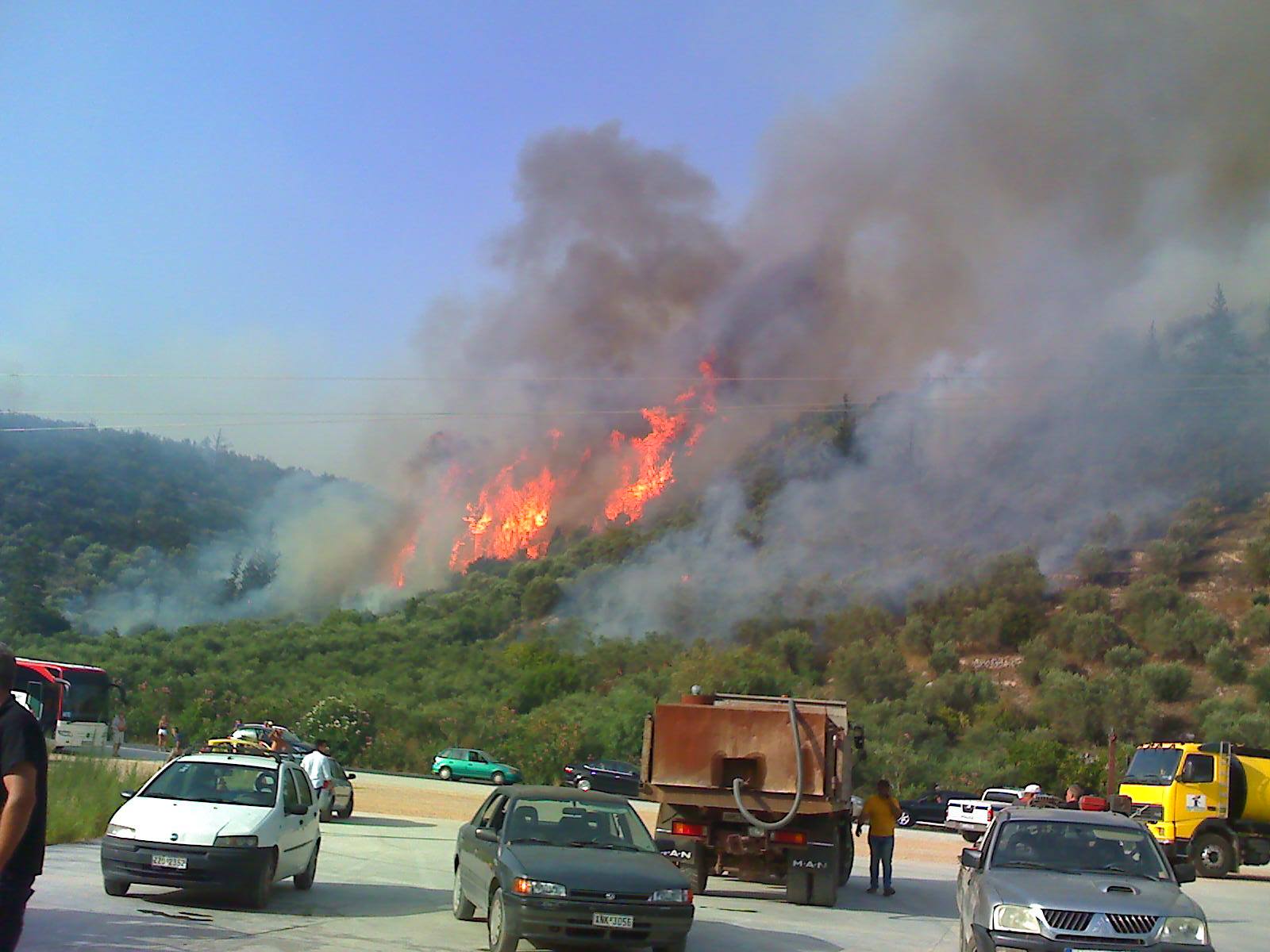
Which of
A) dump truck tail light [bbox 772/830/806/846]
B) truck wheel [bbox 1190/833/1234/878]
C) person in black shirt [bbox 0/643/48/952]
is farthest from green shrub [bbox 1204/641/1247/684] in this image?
person in black shirt [bbox 0/643/48/952]

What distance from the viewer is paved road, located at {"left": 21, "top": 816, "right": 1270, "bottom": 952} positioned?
404 inches

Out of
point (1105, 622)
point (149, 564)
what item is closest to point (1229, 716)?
point (1105, 622)

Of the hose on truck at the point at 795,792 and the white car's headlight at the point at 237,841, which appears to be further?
the hose on truck at the point at 795,792

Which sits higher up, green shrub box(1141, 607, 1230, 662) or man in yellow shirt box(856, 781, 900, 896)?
green shrub box(1141, 607, 1230, 662)

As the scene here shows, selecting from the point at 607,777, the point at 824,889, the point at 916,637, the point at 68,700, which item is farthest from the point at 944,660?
the point at 824,889

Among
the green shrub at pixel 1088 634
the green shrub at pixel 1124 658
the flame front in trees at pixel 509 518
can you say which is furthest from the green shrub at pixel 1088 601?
the flame front in trees at pixel 509 518

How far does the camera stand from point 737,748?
16.3 m

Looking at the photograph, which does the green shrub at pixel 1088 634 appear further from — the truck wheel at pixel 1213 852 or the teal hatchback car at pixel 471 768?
the truck wheel at pixel 1213 852

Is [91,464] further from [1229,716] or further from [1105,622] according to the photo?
[1229,716]

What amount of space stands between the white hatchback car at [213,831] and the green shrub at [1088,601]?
57.8m

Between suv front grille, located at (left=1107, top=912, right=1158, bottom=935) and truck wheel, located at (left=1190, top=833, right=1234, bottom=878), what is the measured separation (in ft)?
57.6

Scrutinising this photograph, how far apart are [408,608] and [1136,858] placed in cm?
7173

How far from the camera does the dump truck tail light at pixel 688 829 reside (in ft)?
52.7

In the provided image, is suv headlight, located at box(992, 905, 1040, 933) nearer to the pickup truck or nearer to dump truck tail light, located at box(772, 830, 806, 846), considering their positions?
dump truck tail light, located at box(772, 830, 806, 846)
